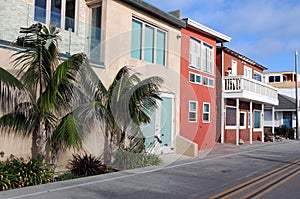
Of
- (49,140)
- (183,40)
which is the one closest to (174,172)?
(49,140)

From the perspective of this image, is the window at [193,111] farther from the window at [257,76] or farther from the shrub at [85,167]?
the window at [257,76]

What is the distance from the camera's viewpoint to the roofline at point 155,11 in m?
13.3

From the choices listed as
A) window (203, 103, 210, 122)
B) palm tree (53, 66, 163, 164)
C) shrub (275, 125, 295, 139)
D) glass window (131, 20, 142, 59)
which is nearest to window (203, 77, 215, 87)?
window (203, 103, 210, 122)

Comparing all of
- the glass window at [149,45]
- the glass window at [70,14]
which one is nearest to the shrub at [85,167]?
the glass window at [70,14]

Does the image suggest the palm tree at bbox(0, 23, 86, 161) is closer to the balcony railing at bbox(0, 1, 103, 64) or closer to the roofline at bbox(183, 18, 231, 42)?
the balcony railing at bbox(0, 1, 103, 64)

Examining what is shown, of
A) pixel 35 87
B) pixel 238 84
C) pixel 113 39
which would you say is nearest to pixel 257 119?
pixel 238 84

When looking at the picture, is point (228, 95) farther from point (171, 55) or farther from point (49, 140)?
point (49, 140)

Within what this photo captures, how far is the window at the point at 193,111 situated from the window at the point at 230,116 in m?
5.89

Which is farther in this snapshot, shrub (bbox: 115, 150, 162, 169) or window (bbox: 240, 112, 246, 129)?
window (bbox: 240, 112, 246, 129)

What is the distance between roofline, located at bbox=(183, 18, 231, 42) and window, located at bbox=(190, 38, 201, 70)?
2.34 feet

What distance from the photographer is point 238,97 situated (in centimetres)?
2138

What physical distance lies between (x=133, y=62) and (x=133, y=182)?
589 centimetres

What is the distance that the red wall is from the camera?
16875 millimetres

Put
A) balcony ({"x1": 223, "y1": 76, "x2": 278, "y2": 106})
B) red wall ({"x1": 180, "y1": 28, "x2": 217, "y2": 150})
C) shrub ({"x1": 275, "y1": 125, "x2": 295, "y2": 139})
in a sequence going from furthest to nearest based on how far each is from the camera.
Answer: shrub ({"x1": 275, "y1": 125, "x2": 295, "y2": 139}), balcony ({"x1": 223, "y1": 76, "x2": 278, "y2": 106}), red wall ({"x1": 180, "y1": 28, "x2": 217, "y2": 150})
